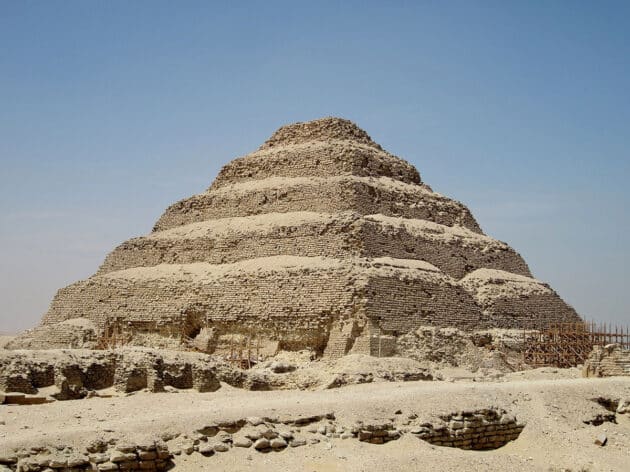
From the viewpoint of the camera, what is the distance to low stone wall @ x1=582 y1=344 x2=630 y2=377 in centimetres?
2820

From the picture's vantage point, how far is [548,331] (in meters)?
34.8

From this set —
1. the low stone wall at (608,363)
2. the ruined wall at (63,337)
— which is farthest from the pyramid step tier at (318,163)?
the low stone wall at (608,363)

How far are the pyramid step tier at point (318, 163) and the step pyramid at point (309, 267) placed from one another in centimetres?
7

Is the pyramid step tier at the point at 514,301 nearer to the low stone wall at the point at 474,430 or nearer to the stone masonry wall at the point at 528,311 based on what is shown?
the stone masonry wall at the point at 528,311

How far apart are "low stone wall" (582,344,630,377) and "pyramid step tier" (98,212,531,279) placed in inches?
310

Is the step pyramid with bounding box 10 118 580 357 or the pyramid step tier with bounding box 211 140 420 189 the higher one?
the pyramid step tier with bounding box 211 140 420 189

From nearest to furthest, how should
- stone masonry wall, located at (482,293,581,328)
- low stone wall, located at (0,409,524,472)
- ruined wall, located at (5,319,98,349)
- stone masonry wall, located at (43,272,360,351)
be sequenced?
low stone wall, located at (0,409,524,472)
stone masonry wall, located at (43,272,360,351)
ruined wall, located at (5,319,98,349)
stone masonry wall, located at (482,293,581,328)

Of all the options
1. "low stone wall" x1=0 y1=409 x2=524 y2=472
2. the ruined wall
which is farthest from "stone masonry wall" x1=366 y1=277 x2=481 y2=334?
the ruined wall

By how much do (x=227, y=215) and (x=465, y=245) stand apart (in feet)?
36.7

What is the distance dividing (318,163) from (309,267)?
8.31 metres

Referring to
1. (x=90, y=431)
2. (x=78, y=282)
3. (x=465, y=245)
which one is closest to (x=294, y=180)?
(x=465, y=245)

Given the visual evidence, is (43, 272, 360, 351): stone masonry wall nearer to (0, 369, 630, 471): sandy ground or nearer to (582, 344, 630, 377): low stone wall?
(0, 369, 630, 471): sandy ground

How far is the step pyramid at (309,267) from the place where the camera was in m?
29.7

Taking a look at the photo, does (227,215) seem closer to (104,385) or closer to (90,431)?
(104,385)
